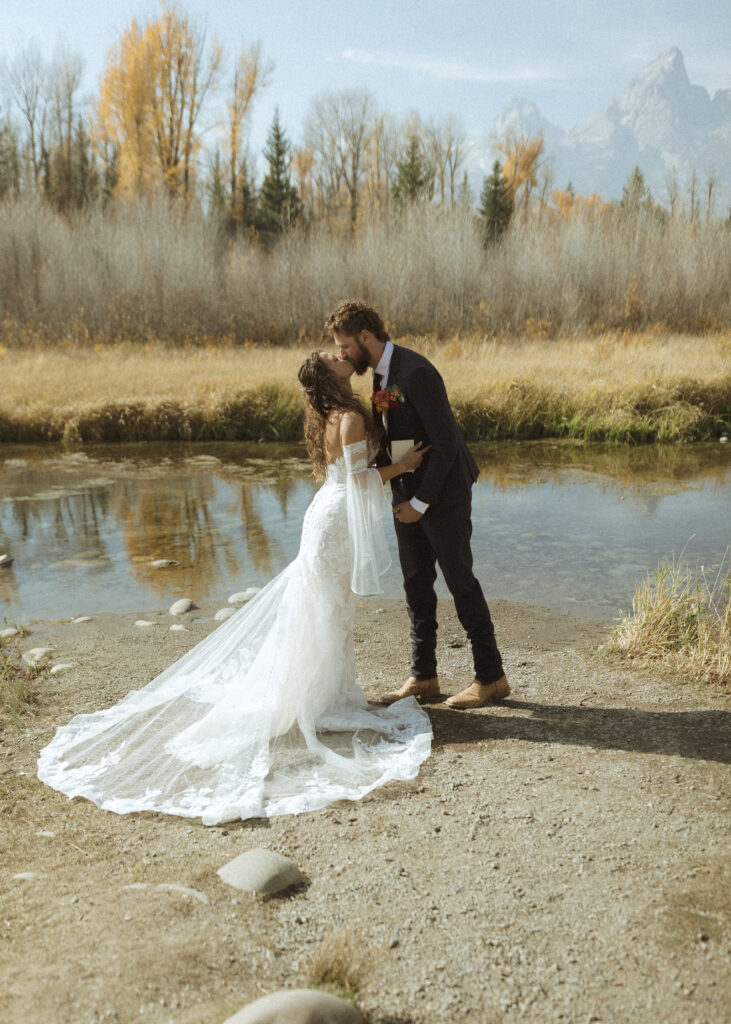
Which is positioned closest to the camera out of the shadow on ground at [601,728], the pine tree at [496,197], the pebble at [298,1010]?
the pebble at [298,1010]

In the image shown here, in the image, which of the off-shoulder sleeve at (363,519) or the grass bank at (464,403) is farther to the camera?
the grass bank at (464,403)

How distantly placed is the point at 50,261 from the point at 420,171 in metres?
21.0

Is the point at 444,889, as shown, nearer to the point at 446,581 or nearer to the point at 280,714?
the point at 280,714

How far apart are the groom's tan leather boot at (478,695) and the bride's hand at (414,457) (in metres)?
1.27

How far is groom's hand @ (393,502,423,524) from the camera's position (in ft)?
14.5

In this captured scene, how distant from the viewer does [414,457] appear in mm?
4453

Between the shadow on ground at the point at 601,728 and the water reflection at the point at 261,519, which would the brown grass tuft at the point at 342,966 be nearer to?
the shadow on ground at the point at 601,728

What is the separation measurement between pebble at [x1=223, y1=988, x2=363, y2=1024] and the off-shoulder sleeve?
7.64 ft

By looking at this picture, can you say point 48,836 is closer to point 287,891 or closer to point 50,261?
point 287,891

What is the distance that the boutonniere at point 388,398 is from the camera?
14.4ft

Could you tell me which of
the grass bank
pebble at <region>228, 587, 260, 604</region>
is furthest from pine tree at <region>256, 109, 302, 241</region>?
pebble at <region>228, 587, 260, 604</region>

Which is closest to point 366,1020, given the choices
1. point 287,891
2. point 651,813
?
point 287,891

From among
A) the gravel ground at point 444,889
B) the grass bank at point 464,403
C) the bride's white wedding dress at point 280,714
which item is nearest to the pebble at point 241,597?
the bride's white wedding dress at point 280,714

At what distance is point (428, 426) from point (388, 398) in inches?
10.0
